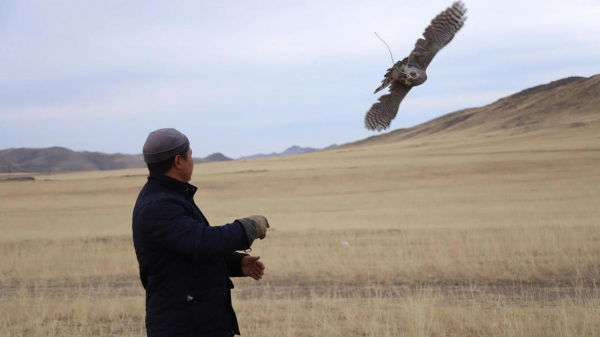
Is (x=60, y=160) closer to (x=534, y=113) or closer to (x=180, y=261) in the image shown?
(x=534, y=113)

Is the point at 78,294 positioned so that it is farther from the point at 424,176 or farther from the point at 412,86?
the point at 424,176

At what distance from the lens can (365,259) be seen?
11094mm

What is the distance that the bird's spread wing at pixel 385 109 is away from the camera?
12.1 feet

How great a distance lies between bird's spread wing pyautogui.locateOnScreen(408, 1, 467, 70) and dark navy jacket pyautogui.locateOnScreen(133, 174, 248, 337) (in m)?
1.52

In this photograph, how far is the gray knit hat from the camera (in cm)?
333

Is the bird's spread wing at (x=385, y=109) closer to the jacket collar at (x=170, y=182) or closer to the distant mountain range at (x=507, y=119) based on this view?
the jacket collar at (x=170, y=182)

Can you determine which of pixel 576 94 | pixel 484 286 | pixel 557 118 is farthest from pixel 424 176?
pixel 576 94

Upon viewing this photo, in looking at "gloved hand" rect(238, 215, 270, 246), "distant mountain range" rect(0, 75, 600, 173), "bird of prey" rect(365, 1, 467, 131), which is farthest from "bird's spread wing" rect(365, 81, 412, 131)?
"distant mountain range" rect(0, 75, 600, 173)

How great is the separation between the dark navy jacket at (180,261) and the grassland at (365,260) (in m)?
2.82

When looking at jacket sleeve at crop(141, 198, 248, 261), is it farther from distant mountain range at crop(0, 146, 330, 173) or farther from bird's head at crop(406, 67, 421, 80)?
distant mountain range at crop(0, 146, 330, 173)

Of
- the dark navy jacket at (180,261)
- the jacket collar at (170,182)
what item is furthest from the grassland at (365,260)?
the jacket collar at (170,182)

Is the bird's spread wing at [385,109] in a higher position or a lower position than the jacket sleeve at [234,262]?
higher

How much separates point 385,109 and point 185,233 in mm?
1493

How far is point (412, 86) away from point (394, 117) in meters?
0.46
